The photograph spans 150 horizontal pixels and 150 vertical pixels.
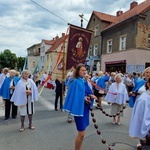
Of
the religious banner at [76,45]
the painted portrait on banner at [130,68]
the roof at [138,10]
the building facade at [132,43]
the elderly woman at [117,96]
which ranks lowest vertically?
the elderly woman at [117,96]

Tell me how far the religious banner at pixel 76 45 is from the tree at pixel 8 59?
63147mm

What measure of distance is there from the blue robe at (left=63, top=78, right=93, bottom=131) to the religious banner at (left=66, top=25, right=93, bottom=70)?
3.76 metres

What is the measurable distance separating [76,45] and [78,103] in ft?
13.7

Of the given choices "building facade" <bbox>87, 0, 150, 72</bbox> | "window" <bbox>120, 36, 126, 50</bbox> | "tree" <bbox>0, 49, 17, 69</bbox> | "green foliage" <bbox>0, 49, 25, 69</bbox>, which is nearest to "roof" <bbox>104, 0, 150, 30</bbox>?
"building facade" <bbox>87, 0, 150, 72</bbox>

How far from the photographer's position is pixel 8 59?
68250 mm

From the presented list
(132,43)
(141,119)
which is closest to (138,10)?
(132,43)

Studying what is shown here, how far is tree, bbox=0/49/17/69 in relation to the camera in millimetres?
67300

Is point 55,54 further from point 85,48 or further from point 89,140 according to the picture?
point 89,140

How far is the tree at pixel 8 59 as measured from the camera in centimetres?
6730

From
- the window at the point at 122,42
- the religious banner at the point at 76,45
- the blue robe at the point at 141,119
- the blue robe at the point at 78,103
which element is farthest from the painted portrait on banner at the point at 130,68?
the blue robe at the point at 141,119

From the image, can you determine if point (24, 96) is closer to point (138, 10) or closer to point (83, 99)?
point (83, 99)

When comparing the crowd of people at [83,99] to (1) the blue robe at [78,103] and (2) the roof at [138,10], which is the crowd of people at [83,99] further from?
(2) the roof at [138,10]

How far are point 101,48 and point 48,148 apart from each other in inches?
908

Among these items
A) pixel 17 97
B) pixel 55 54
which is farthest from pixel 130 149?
pixel 55 54
